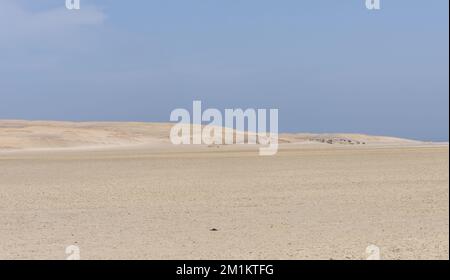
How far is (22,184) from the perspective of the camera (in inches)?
779

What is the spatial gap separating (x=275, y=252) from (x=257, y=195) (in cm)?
714

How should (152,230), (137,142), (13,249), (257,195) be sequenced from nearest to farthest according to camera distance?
1. (13,249)
2. (152,230)
3. (257,195)
4. (137,142)

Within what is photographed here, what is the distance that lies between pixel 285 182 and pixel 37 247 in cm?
1060

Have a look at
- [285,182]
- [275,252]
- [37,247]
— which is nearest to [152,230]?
[37,247]

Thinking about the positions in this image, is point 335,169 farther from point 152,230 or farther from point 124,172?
point 152,230

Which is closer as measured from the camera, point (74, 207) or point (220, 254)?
point (220, 254)

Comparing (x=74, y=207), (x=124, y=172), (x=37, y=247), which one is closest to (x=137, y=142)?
(x=124, y=172)

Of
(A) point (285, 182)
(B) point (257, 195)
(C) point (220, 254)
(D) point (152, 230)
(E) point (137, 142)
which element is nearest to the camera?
(C) point (220, 254)

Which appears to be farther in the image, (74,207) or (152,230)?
(74,207)

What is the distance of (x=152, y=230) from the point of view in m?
11.1

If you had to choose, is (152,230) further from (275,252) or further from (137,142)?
(137,142)
